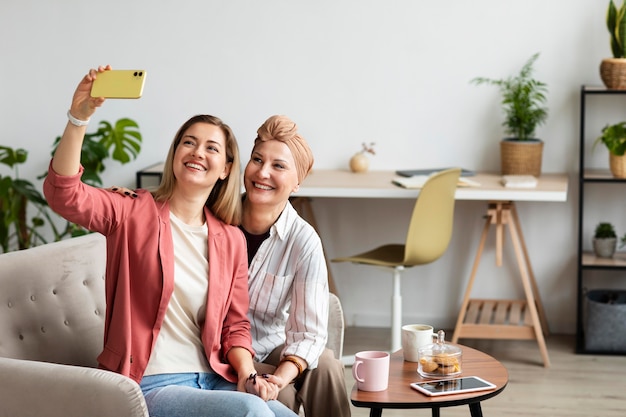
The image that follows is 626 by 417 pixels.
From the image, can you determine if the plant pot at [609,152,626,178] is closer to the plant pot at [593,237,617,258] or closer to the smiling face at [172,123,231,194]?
the plant pot at [593,237,617,258]

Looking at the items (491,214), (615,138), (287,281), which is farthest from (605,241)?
(287,281)

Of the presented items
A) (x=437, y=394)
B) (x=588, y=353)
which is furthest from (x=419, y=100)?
(x=437, y=394)

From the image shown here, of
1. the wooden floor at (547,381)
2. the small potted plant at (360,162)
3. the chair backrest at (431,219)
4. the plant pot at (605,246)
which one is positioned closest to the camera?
the wooden floor at (547,381)

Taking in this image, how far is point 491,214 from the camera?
13.7 ft

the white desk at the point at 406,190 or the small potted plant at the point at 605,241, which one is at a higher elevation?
the white desk at the point at 406,190

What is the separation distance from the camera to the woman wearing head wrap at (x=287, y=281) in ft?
7.83

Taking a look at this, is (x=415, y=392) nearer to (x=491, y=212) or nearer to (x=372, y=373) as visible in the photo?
(x=372, y=373)

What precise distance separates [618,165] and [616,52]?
495 mm

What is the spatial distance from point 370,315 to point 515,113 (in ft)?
4.00

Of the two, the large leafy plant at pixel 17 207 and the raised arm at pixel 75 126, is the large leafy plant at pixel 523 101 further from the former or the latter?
the raised arm at pixel 75 126

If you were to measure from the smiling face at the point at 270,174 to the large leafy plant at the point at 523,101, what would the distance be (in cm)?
212

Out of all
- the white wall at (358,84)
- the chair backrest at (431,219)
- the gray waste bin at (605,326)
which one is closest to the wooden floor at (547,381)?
the gray waste bin at (605,326)

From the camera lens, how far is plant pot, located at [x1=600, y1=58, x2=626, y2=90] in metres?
4.14

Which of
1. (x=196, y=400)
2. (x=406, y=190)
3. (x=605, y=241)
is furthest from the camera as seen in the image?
(x=605, y=241)
